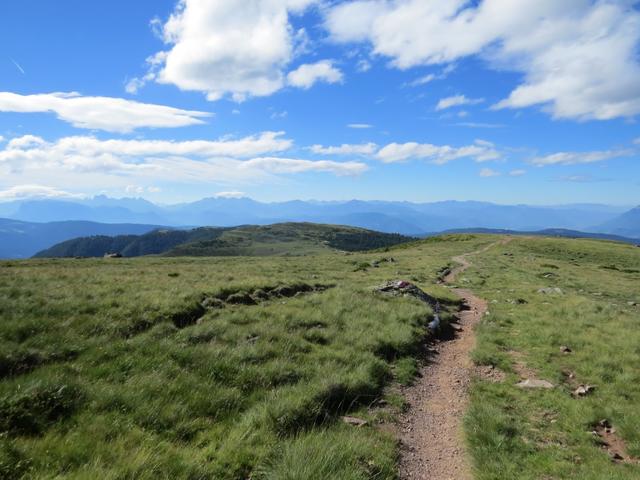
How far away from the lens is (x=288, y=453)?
231 inches

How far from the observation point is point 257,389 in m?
8.30

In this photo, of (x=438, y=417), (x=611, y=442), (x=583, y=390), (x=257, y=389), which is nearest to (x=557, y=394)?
(x=583, y=390)

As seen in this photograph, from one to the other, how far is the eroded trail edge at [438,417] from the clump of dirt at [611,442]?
274 cm

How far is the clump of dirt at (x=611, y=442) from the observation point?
24.3ft

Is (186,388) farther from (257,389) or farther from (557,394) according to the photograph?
(557,394)

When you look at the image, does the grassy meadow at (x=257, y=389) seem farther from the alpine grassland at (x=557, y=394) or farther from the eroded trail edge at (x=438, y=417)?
the eroded trail edge at (x=438, y=417)

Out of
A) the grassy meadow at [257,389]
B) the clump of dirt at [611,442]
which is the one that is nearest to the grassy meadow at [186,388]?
the grassy meadow at [257,389]

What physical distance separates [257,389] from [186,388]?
1.54m

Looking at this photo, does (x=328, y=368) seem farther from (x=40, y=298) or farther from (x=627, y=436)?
(x=40, y=298)

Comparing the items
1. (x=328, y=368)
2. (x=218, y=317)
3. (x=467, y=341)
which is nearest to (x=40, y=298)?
(x=218, y=317)

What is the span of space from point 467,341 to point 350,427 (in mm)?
9681

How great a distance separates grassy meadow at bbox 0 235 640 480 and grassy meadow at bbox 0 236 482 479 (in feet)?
0.11

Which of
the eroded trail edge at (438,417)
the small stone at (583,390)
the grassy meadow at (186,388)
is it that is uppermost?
the grassy meadow at (186,388)

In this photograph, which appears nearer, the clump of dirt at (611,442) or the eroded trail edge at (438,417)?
the eroded trail edge at (438,417)
